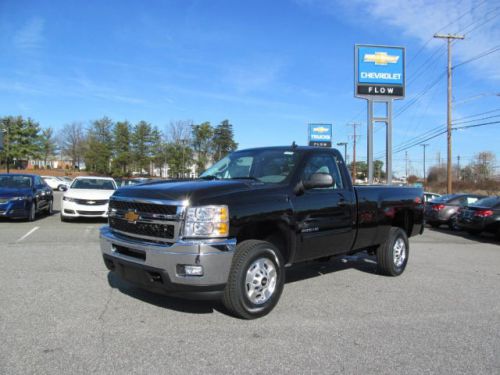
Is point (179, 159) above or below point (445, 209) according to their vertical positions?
above

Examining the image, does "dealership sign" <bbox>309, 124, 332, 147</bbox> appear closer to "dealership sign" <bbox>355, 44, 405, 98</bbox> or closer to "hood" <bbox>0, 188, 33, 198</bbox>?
"dealership sign" <bbox>355, 44, 405, 98</bbox>

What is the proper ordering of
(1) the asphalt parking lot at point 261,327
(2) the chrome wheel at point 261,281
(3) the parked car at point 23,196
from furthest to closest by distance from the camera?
(3) the parked car at point 23,196 → (2) the chrome wheel at point 261,281 → (1) the asphalt parking lot at point 261,327

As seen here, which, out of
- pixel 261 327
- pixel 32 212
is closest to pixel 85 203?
pixel 32 212

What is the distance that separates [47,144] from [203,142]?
28674mm

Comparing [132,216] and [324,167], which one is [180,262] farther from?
[324,167]

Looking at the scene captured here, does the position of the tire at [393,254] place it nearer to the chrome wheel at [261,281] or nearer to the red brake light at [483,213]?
the chrome wheel at [261,281]

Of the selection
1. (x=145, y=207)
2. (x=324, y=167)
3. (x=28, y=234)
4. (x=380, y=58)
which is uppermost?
(x=380, y=58)

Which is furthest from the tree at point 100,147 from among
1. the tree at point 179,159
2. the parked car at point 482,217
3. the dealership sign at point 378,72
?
the parked car at point 482,217

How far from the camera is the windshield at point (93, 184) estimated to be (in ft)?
47.9

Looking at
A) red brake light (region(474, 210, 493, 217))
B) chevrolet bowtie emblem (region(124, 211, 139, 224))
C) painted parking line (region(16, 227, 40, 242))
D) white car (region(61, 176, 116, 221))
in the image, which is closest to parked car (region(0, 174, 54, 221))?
white car (region(61, 176, 116, 221))

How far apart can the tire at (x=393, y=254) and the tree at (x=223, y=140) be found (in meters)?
62.1

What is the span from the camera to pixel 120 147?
240 feet

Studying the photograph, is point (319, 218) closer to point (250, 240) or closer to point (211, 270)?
point (250, 240)

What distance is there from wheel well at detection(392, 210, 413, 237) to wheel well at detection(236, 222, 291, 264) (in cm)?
297
